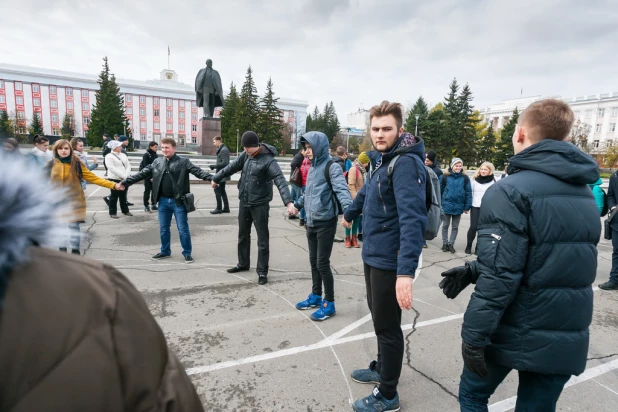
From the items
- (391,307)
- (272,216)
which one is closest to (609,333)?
(391,307)

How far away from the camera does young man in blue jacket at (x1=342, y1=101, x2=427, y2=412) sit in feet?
7.92

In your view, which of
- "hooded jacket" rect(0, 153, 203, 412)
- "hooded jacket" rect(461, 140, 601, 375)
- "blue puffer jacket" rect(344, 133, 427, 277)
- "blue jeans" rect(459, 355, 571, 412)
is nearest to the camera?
"hooded jacket" rect(0, 153, 203, 412)

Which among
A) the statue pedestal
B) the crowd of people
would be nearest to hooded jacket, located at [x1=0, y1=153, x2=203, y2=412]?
the crowd of people

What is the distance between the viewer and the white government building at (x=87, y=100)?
7944 cm

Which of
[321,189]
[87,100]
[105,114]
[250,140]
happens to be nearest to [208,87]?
[250,140]

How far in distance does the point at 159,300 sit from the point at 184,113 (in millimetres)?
98444

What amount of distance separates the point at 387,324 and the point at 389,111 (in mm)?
1558

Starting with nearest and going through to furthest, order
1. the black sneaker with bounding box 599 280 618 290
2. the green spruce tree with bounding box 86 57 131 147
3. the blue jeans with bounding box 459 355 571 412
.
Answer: the blue jeans with bounding box 459 355 571 412, the black sneaker with bounding box 599 280 618 290, the green spruce tree with bounding box 86 57 131 147

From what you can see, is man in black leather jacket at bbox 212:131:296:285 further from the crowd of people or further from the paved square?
the crowd of people

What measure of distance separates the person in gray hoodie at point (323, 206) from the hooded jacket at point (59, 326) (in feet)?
10.9

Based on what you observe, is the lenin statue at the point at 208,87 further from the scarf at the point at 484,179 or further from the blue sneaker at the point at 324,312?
the blue sneaker at the point at 324,312

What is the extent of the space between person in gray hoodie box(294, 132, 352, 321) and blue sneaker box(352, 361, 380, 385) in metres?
1.11

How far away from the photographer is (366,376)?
3086 mm

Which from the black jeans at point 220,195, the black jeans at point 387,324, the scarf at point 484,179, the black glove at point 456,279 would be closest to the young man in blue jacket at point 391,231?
the black jeans at point 387,324
